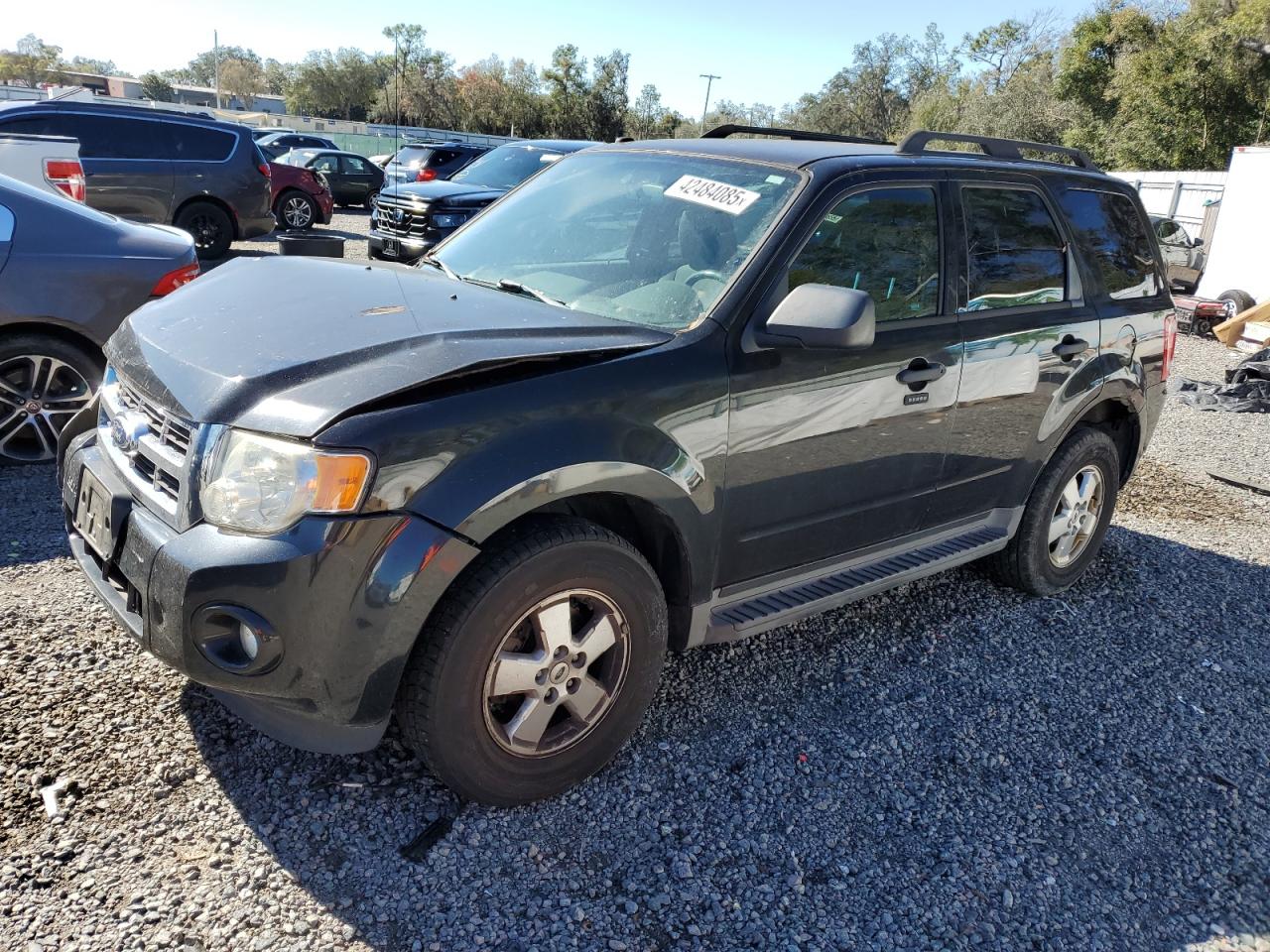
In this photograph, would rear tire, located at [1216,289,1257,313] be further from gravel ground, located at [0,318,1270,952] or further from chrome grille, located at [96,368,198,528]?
chrome grille, located at [96,368,198,528]

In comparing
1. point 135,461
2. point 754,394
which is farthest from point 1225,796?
point 135,461

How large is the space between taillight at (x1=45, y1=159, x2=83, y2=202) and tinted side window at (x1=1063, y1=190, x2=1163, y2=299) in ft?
20.8

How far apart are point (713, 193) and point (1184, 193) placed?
18034 millimetres

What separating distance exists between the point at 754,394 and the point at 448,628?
1.20 metres

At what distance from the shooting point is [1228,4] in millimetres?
32750

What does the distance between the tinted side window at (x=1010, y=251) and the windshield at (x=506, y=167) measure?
8.81 metres

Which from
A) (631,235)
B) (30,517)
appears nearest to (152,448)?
(631,235)

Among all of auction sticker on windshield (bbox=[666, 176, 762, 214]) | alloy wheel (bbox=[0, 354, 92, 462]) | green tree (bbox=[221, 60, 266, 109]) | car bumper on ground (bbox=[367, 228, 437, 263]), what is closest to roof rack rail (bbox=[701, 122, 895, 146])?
A: auction sticker on windshield (bbox=[666, 176, 762, 214])

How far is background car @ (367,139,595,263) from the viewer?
35.1 ft

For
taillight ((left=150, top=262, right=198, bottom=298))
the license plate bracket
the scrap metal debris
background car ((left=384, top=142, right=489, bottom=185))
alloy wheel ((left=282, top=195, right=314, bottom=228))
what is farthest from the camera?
background car ((left=384, top=142, right=489, bottom=185))

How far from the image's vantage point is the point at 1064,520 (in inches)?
179

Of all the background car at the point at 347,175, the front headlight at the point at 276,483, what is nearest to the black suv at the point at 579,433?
the front headlight at the point at 276,483

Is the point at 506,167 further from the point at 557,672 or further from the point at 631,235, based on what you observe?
the point at 557,672

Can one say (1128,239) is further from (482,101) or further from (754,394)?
(482,101)
